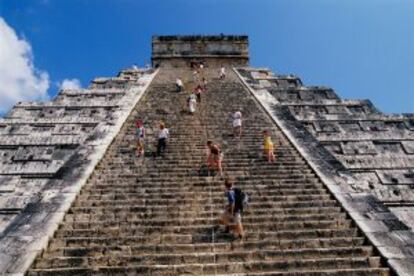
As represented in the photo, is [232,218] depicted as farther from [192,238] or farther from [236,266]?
[236,266]

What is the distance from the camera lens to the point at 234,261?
7301 millimetres

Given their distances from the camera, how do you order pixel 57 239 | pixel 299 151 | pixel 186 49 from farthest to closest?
pixel 186 49
pixel 299 151
pixel 57 239

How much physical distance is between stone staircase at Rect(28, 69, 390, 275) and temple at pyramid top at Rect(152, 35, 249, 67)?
13630 millimetres

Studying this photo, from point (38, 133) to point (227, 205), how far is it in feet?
22.6

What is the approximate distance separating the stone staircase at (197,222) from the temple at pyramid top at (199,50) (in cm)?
1363

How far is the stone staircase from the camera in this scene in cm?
714

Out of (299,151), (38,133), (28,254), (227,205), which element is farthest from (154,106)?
(28,254)

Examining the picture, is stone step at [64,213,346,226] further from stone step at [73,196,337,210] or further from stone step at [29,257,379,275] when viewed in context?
stone step at [29,257,379,275]

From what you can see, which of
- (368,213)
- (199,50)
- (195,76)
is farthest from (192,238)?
(199,50)

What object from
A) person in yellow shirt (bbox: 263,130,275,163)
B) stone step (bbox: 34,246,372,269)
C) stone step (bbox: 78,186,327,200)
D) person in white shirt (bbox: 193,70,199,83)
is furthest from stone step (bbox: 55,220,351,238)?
person in white shirt (bbox: 193,70,199,83)

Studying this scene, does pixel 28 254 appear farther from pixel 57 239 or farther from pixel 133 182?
pixel 133 182

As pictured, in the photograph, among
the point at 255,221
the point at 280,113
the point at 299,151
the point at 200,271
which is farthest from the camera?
the point at 280,113

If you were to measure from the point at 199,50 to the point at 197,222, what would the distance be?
18.8 meters

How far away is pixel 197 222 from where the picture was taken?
8430mm
